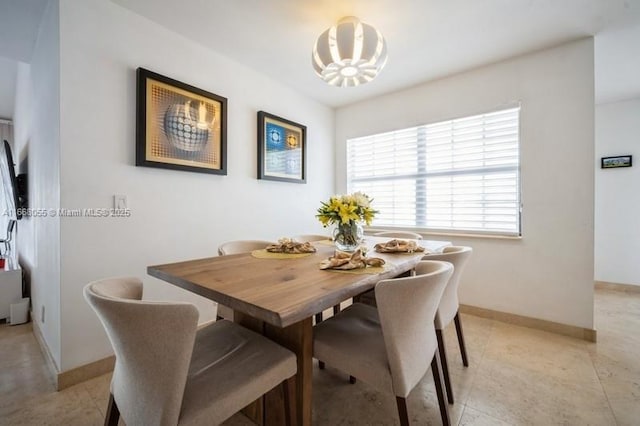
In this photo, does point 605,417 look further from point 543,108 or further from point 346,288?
point 543,108

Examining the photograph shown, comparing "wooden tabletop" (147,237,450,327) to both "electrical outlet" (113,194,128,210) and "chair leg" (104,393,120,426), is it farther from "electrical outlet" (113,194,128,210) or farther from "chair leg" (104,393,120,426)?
"electrical outlet" (113,194,128,210)

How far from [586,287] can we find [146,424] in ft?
10.1

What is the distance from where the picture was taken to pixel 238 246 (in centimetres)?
196

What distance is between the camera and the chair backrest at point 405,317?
944 mm

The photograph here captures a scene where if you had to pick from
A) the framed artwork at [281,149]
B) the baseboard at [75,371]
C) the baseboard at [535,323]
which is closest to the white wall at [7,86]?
the framed artwork at [281,149]

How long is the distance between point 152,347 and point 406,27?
2525mm

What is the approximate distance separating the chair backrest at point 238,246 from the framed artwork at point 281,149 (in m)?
0.95

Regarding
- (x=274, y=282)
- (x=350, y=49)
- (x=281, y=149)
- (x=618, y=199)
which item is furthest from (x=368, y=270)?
(x=618, y=199)

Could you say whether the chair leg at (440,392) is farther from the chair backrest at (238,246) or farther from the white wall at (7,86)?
the white wall at (7,86)

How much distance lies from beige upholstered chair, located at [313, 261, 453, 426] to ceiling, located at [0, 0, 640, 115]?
184cm

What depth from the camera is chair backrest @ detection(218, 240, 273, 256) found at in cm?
183

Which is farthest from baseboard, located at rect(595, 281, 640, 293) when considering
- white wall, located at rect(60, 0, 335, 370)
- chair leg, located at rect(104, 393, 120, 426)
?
chair leg, located at rect(104, 393, 120, 426)

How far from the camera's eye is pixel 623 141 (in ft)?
10.8

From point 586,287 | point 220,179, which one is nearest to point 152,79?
point 220,179
